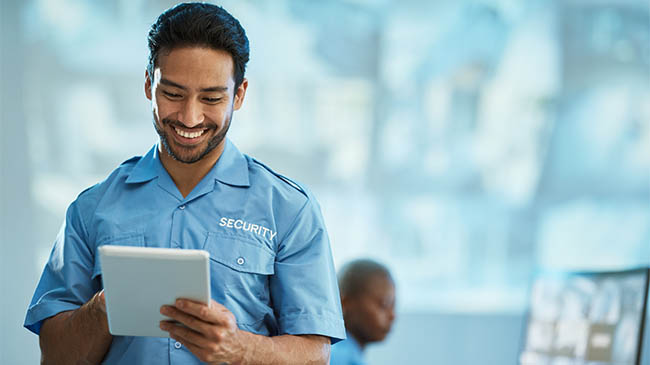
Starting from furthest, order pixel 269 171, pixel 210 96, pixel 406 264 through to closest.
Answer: pixel 406 264 < pixel 269 171 < pixel 210 96

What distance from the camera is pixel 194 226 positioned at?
141 cm

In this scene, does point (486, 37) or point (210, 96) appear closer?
point (210, 96)

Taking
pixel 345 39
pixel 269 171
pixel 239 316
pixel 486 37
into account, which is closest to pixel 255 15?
pixel 345 39

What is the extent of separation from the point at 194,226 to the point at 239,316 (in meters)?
0.18

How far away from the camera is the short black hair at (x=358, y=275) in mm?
2553

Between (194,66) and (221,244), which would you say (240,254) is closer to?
(221,244)

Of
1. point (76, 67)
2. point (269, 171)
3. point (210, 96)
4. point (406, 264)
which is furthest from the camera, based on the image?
point (406, 264)

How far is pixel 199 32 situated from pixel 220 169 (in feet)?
0.86

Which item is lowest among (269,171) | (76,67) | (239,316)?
(239,316)

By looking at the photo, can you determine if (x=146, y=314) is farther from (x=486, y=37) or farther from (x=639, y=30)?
(x=639, y=30)

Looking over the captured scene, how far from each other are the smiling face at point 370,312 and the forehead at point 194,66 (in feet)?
4.31

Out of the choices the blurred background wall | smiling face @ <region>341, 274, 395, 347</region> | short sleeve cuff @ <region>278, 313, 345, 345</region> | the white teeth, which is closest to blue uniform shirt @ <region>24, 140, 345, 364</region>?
short sleeve cuff @ <region>278, 313, 345, 345</region>

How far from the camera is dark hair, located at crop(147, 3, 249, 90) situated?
1360mm

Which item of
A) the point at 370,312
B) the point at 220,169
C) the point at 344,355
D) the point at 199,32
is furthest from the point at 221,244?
the point at 370,312
